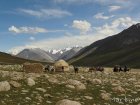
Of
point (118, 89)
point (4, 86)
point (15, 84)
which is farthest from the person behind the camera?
point (118, 89)

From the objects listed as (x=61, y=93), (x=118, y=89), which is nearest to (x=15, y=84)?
(x=61, y=93)

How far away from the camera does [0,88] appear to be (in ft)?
69.8

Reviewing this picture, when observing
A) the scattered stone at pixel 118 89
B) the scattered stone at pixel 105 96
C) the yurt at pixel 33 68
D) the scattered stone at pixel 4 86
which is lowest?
the scattered stone at pixel 105 96

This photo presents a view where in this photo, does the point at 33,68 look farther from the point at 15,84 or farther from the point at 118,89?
the point at 15,84

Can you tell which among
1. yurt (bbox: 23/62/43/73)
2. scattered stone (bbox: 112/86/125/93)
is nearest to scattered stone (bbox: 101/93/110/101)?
scattered stone (bbox: 112/86/125/93)

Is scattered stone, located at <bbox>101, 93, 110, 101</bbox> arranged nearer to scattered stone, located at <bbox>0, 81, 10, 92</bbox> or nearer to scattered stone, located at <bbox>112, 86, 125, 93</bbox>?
scattered stone, located at <bbox>112, 86, 125, 93</bbox>

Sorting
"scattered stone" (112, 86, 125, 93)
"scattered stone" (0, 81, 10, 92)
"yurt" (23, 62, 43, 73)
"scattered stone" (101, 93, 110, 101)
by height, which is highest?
"yurt" (23, 62, 43, 73)

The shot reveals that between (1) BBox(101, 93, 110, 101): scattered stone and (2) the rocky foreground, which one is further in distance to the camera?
(1) BBox(101, 93, 110, 101): scattered stone

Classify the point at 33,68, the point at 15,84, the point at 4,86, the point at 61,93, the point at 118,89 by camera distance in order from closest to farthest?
the point at 4,86 < the point at 15,84 < the point at 61,93 < the point at 118,89 < the point at 33,68

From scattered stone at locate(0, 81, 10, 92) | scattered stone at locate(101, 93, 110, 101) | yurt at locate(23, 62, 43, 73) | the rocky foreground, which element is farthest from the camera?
yurt at locate(23, 62, 43, 73)

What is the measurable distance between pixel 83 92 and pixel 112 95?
1.93m

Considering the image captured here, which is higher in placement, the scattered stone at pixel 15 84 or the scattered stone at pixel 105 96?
the scattered stone at pixel 15 84

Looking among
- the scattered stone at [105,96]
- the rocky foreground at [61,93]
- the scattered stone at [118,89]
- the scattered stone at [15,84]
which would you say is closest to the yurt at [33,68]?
the rocky foreground at [61,93]

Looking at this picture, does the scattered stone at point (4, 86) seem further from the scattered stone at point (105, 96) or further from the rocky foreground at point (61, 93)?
the scattered stone at point (105, 96)
